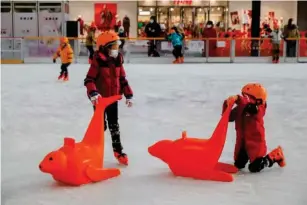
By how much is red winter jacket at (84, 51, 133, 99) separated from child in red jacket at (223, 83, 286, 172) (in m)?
0.81

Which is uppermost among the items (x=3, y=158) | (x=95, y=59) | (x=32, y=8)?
(x=32, y=8)

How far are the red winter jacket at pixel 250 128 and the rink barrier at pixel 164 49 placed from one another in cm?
1394

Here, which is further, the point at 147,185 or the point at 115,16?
the point at 115,16

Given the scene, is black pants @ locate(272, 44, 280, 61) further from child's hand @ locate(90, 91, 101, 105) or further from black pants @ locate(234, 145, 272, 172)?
child's hand @ locate(90, 91, 101, 105)

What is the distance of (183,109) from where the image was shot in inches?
287

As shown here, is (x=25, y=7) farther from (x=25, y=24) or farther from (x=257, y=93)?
(x=257, y=93)

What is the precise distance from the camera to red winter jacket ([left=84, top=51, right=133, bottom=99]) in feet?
12.5

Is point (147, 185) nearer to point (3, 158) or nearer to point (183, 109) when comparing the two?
point (3, 158)

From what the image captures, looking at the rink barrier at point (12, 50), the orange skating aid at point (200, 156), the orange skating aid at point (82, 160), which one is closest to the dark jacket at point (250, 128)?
the orange skating aid at point (200, 156)

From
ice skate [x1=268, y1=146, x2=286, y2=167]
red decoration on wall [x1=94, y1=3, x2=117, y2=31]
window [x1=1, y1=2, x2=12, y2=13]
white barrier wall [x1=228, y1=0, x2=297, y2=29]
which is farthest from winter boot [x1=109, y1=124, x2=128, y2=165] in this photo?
white barrier wall [x1=228, y1=0, x2=297, y2=29]

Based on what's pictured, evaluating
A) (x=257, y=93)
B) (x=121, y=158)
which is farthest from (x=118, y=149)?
(x=257, y=93)

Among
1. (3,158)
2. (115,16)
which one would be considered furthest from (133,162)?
(115,16)

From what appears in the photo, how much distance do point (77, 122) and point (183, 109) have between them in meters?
1.66

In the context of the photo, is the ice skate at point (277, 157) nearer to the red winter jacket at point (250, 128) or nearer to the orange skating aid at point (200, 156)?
the red winter jacket at point (250, 128)
